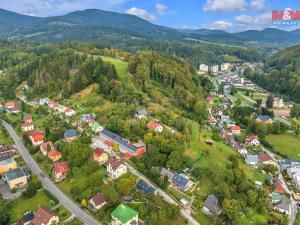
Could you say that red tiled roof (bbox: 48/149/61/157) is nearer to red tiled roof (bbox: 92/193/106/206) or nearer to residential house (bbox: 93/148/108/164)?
residential house (bbox: 93/148/108/164)

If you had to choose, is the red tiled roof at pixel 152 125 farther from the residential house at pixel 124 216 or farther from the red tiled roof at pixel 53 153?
the residential house at pixel 124 216

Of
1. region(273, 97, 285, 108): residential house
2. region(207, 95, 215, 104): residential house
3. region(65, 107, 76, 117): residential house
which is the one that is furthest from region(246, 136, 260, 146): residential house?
region(65, 107, 76, 117): residential house

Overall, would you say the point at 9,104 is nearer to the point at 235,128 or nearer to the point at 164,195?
the point at 164,195

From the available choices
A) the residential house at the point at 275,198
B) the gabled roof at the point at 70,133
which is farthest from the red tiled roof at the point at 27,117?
the residential house at the point at 275,198

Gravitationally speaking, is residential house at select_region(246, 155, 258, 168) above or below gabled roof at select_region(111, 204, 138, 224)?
below

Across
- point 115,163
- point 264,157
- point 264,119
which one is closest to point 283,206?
point 264,157
